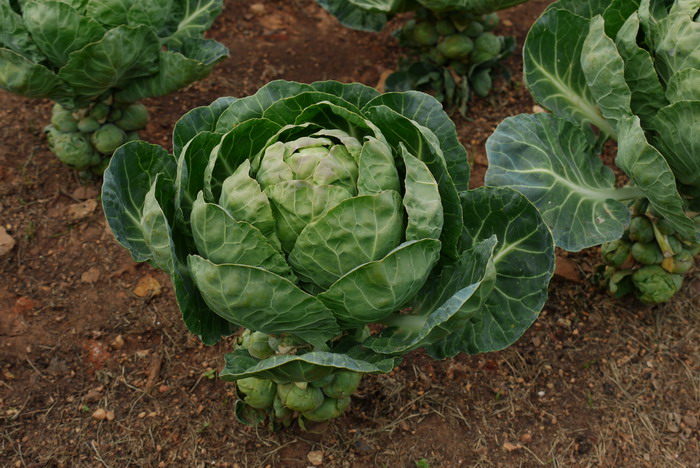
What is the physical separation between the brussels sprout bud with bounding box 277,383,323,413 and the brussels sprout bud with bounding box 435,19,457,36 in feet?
9.60

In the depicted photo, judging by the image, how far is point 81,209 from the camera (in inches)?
175

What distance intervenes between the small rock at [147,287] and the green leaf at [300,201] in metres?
1.82

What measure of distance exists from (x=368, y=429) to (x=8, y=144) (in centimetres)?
311

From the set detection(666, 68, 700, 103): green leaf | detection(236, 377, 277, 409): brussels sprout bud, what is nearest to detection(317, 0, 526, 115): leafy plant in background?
detection(666, 68, 700, 103): green leaf

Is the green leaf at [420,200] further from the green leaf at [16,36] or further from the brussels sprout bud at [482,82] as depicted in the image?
the brussels sprout bud at [482,82]

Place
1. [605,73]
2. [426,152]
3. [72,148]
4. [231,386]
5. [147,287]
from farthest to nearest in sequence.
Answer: [72,148] < [147,287] < [231,386] < [605,73] < [426,152]

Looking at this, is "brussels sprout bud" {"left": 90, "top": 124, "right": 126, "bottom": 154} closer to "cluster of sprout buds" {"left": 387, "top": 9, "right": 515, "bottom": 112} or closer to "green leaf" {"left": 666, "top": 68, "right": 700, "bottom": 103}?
"cluster of sprout buds" {"left": 387, "top": 9, "right": 515, "bottom": 112}

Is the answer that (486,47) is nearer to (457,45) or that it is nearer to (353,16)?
(457,45)

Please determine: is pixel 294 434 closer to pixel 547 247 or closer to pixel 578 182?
pixel 547 247

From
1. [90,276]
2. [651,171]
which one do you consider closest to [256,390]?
[90,276]

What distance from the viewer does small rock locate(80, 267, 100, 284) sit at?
4.10 metres

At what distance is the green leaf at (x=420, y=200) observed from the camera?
244 centimetres

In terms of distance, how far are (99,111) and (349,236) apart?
8.46 feet

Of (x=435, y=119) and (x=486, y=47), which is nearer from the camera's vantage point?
(x=435, y=119)
